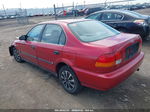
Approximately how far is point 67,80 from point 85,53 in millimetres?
975

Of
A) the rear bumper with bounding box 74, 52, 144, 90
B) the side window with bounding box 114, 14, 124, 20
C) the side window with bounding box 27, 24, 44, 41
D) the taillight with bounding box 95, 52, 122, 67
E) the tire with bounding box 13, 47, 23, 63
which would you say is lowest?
the tire with bounding box 13, 47, 23, 63

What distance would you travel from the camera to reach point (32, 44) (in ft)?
13.7

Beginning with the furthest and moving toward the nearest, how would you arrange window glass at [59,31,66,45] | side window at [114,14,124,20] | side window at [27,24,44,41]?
1. side window at [114,14,124,20]
2. side window at [27,24,44,41]
3. window glass at [59,31,66,45]

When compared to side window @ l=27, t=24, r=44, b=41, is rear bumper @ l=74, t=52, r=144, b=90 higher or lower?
lower

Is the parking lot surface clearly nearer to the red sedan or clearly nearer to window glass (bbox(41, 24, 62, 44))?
the red sedan

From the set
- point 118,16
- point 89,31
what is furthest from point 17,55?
point 118,16

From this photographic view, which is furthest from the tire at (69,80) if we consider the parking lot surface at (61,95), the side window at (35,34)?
the side window at (35,34)

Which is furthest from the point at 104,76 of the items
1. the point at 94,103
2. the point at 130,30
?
the point at 130,30

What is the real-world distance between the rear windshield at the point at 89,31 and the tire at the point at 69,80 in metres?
0.76

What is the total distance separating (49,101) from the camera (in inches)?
124

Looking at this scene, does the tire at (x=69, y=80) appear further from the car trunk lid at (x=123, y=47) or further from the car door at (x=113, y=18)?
the car door at (x=113, y=18)

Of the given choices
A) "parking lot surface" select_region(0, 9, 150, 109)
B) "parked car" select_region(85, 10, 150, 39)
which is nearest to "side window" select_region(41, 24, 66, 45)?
"parking lot surface" select_region(0, 9, 150, 109)

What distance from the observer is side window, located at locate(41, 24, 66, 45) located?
3301mm

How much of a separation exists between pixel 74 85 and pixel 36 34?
1910mm
